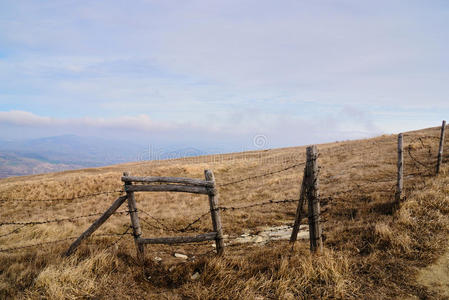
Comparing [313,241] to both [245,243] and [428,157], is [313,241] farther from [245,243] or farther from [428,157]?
[428,157]

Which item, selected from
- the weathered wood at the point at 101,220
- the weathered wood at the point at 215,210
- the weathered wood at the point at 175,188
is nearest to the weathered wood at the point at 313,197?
the weathered wood at the point at 215,210

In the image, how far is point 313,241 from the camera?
5.48 m

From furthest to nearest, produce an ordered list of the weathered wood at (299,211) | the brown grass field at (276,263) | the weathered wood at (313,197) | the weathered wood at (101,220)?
the weathered wood at (101,220), the weathered wood at (299,211), the weathered wood at (313,197), the brown grass field at (276,263)

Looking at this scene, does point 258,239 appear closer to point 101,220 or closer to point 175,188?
point 175,188

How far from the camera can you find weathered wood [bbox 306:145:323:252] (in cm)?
538

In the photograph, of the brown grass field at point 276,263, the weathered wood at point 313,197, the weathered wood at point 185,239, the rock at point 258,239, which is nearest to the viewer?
the brown grass field at point 276,263

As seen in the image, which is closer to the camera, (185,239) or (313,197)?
(313,197)

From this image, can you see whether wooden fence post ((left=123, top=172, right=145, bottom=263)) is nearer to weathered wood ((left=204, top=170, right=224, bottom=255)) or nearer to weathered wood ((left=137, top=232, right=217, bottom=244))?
weathered wood ((left=137, top=232, right=217, bottom=244))

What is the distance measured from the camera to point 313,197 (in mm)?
5445

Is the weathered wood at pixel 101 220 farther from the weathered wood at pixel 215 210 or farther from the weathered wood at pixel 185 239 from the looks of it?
the weathered wood at pixel 215 210

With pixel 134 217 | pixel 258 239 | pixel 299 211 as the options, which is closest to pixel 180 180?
pixel 134 217

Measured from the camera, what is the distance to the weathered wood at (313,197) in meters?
5.38

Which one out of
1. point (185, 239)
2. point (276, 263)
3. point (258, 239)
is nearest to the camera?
point (276, 263)

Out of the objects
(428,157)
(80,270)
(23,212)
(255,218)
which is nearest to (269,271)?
(80,270)
